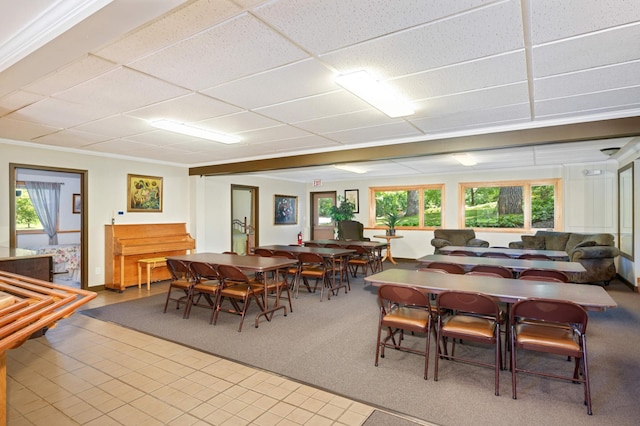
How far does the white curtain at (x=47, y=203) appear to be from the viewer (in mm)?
8352

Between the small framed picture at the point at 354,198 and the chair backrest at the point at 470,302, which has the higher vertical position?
the small framed picture at the point at 354,198

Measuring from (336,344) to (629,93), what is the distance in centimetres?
370

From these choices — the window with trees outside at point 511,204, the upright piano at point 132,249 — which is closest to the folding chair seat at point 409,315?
the upright piano at point 132,249

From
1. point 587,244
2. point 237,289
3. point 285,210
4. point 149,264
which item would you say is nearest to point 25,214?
point 149,264

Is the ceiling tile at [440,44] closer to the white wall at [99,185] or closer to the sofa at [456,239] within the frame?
the white wall at [99,185]

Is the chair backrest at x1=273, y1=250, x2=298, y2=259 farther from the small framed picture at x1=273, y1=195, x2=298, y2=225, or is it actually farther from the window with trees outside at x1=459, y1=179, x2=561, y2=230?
the window with trees outside at x1=459, y1=179, x2=561, y2=230

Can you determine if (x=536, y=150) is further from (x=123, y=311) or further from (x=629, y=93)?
(x=123, y=311)

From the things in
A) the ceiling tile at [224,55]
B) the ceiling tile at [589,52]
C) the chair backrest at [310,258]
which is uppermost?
the ceiling tile at [589,52]

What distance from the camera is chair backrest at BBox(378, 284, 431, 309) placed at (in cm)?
293

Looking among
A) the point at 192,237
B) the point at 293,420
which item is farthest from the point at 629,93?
the point at 192,237

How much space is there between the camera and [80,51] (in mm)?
2221

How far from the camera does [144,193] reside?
706 cm


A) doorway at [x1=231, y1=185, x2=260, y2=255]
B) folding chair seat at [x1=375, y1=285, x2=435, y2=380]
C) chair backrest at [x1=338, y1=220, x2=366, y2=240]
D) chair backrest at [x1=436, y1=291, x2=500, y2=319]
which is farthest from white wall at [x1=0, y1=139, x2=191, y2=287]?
Answer: chair backrest at [x1=436, y1=291, x2=500, y2=319]

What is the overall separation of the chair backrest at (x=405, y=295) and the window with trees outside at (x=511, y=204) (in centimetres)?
693
